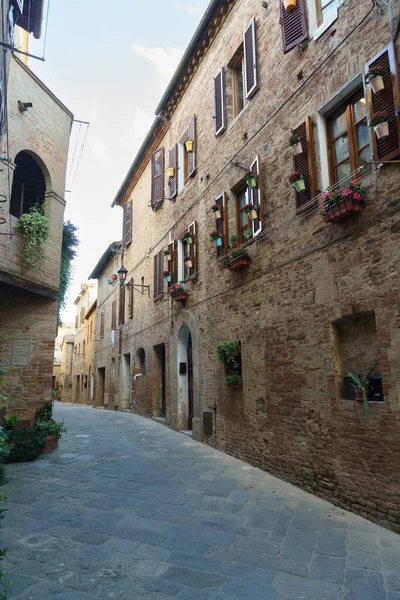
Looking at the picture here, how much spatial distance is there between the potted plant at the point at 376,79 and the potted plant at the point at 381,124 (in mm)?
330

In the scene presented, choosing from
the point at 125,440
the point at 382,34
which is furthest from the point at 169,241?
the point at 382,34

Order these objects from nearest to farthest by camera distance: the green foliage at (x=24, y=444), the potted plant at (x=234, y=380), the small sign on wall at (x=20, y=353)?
the green foliage at (x=24, y=444) → the potted plant at (x=234, y=380) → the small sign on wall at (x=20, y=353)

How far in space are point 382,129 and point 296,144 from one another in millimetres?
1692

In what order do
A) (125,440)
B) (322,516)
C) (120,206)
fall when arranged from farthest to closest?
(120,206) < (125,440) < (322,516)

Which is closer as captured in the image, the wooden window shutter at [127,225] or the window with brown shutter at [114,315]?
the wooden window shutter at [127,225]

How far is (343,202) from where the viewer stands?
5.11 metres

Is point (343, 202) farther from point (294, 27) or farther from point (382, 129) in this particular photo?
point (294, 27)

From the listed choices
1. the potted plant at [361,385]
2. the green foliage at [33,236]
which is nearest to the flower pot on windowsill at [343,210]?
the potted plant at [361,385]

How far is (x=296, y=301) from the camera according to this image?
627cm

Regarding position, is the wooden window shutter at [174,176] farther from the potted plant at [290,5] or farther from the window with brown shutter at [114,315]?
the window with brown shutter at [114,315]

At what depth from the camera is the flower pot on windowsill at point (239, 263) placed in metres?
7.66

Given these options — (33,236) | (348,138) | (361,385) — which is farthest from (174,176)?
(361,385)

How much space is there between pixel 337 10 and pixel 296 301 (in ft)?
13.6

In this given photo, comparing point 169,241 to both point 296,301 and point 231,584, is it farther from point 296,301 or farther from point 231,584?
point 231,584
